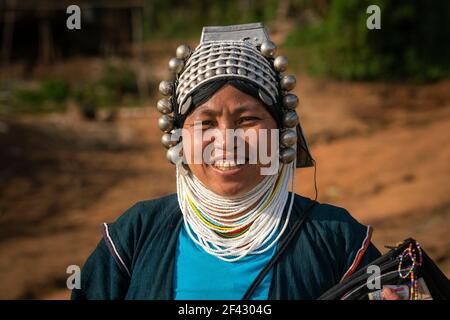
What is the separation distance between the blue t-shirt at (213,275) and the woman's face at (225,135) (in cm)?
23

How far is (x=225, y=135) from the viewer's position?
6.08 ft

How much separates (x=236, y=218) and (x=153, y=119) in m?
11.7

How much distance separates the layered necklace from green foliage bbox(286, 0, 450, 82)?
499 inches

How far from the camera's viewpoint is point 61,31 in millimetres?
19266

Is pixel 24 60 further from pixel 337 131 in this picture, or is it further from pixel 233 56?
pixel 233 56

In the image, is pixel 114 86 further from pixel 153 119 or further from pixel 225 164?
pixel 225 164

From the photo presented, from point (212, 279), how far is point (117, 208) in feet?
22.2

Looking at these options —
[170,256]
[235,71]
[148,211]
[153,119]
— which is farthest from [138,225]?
[153,119]

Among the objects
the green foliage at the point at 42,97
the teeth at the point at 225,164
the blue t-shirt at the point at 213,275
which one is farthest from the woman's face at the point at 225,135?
the green foliage at the point at 42,97

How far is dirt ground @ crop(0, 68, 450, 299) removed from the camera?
264 inches

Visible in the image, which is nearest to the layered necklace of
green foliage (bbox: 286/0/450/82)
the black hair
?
the black hair

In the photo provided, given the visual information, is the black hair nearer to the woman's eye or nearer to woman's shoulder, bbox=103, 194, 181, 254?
the woman's eye

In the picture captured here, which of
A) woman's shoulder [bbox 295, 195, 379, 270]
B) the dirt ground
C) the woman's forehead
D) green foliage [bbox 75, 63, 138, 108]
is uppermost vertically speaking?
green foliage [bbox 75, 63, 138, 108]
